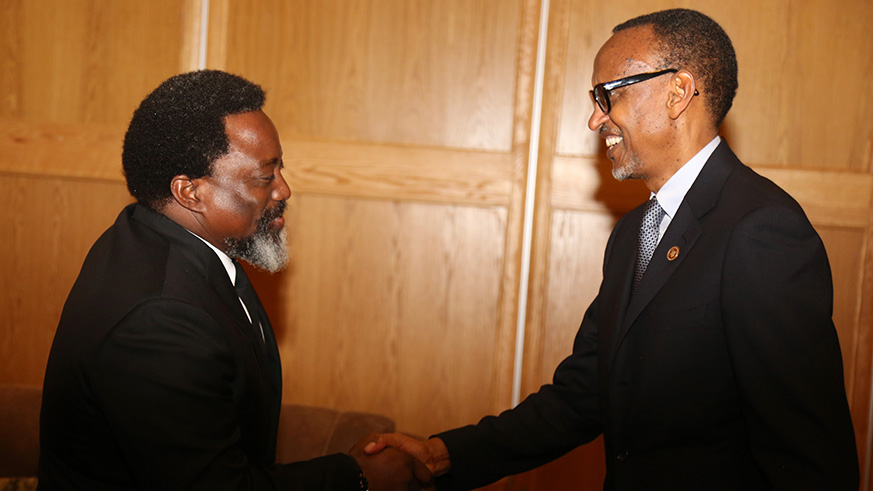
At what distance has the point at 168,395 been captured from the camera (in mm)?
1434

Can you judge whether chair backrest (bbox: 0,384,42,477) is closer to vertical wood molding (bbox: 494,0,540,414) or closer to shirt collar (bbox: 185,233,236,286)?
shirt collar (bbox: 185,233,236,286)

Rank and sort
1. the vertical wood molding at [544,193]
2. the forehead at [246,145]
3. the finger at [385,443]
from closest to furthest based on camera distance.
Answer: the forehead at [246,145], the finger at [385,443], the vertical wood molding at [544,193]

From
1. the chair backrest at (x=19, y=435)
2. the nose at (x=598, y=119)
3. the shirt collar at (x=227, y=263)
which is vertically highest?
the nose at (x=598, y=119)

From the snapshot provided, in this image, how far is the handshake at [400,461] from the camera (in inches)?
80.2

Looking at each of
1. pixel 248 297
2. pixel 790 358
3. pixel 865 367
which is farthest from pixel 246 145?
pixel 865 367

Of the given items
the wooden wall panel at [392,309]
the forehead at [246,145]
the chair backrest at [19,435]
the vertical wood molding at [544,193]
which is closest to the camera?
the forehead at [246,145]

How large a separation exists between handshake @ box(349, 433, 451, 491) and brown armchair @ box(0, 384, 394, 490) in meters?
0.61

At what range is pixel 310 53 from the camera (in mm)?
3531

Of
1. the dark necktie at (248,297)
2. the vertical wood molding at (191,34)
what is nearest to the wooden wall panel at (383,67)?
the vertical wood molding at (191,34)

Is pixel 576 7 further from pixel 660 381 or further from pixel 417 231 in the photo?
pixel 660 381

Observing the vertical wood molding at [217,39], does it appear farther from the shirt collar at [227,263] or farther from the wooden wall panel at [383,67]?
the shirt collar at [227,263]

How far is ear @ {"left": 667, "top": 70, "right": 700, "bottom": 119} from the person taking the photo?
182 centimetres

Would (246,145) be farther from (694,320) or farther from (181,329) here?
(694,320)

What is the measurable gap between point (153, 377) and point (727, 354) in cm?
126
